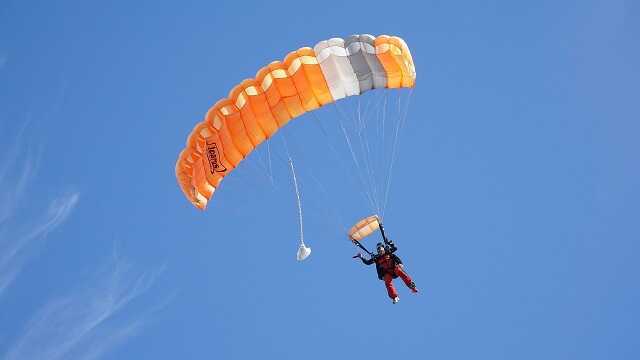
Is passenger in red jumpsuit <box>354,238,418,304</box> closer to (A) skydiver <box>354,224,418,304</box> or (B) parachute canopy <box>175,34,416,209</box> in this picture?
(A) skydiver <box>354,224,418,304</box>

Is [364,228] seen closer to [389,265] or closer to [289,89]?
[389,265]

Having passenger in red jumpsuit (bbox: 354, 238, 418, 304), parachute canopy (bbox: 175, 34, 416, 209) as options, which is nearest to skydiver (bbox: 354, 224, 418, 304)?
passenger in red jumpsuit (bbox: 354, 238, 418, 304)

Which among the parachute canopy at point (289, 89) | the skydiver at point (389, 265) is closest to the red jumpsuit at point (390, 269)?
the skydiver at point (389, 265)

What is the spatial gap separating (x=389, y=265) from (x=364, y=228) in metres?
1.30

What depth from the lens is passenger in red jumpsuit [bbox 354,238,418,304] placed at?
712 inches

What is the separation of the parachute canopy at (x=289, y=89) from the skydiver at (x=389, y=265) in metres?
3.22

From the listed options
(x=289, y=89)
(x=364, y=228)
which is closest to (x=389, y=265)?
(x=364, y=228)

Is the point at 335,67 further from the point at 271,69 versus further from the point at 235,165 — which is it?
the point at 235,165

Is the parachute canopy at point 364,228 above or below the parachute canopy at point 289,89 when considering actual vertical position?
below

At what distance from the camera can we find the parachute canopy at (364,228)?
1908 cm

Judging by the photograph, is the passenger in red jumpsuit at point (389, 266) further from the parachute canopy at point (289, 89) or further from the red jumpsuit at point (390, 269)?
the parachute canopy at point (289, 89)

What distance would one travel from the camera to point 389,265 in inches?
717

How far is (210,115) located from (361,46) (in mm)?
3602

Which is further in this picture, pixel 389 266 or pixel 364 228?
pixel 364 228
